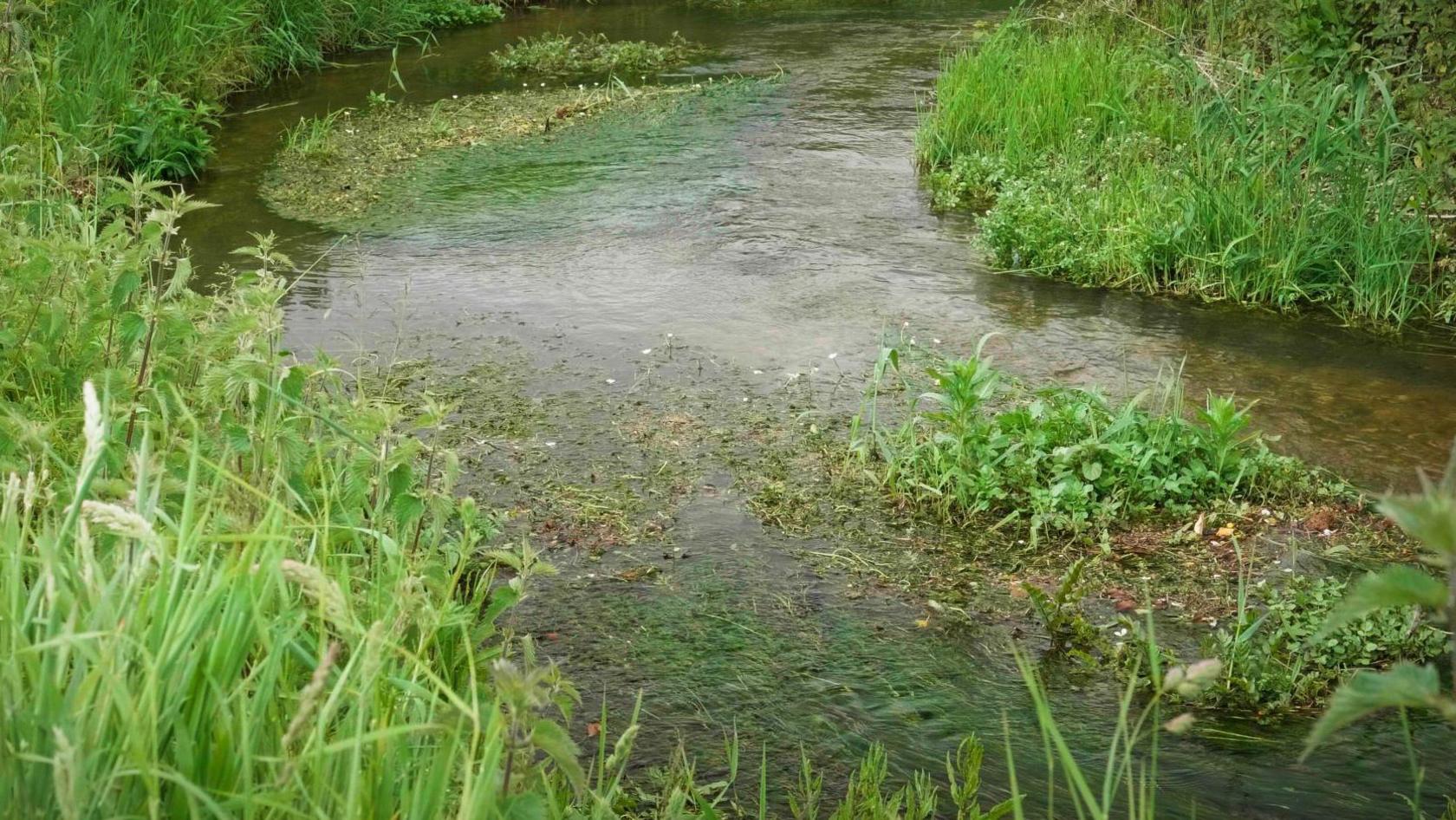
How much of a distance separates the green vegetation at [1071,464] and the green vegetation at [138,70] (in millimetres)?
3394

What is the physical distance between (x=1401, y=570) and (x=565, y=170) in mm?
7209

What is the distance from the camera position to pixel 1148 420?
4.40 metres

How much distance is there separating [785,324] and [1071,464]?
70.7 inches

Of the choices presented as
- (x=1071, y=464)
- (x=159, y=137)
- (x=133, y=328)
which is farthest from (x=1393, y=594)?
(x=159, y=137)

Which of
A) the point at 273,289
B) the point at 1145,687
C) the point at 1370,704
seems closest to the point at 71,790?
the point at 1370,704

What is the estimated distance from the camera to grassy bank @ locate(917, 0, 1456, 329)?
5.72 m

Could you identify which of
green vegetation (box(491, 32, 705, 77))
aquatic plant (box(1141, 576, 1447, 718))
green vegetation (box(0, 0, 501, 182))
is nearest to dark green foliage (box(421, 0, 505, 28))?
green vegetation (box(491, 32, 705, 77))

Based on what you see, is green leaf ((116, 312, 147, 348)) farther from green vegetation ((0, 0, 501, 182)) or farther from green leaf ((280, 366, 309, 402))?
green vegetation ((0, 0, 501, 182))

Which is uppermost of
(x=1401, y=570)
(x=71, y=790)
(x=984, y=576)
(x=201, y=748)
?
(x=1401, y=570)

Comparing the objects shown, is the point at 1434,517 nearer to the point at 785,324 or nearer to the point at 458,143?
the point at 785,324

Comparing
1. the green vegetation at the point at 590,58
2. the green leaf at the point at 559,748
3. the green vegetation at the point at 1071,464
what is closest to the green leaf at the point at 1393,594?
the green leaf at the point at 559,748

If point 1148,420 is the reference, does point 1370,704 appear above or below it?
above

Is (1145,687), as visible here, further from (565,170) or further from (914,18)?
(914,18)

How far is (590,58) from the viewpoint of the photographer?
11.1 metres
